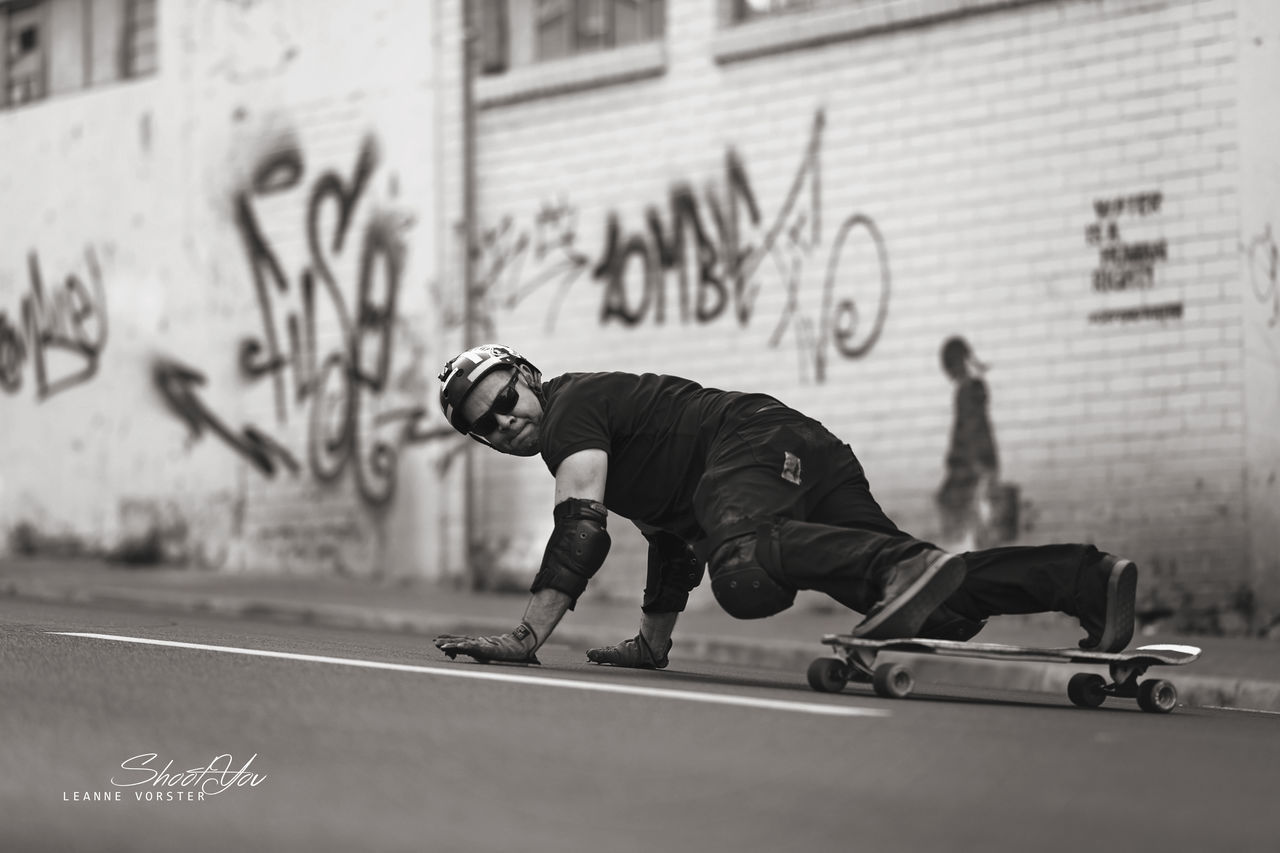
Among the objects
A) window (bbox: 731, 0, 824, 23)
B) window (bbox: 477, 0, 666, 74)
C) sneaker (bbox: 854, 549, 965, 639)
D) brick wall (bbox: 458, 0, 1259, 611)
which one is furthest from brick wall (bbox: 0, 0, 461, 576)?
sneaker (bbox: 854, 549, 965, 639)

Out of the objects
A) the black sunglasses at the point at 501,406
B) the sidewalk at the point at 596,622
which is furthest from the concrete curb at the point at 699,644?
the black sunglasses at the point at 501,406

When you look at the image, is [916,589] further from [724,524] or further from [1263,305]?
[1263,305]

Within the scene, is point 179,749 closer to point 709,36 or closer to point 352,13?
point 709,36

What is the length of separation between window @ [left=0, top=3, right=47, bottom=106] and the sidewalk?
517 centimetres

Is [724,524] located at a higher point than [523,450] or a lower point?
lower

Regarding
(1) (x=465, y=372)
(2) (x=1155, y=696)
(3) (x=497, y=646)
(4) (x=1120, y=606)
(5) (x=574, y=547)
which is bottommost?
(2) (x=1155, y=696)

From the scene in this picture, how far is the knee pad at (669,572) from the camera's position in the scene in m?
6.59

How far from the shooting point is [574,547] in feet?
19.8

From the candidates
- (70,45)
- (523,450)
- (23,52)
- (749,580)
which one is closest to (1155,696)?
(749,580)

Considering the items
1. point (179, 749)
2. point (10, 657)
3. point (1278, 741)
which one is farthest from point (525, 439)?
point (1278, 741)

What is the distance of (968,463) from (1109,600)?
22.8 ft

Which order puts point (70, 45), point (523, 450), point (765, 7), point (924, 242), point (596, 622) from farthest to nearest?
point (70, 45) → point (765, 7) → point (924, 242) → point (596, 622) → point (523, 450)

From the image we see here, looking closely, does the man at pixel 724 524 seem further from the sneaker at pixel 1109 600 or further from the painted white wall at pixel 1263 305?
the painted white wall at pixel 1263 305

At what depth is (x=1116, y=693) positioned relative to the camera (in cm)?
598
